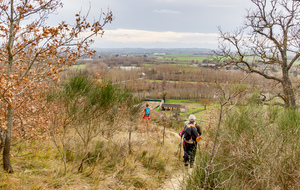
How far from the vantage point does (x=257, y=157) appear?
4.36m

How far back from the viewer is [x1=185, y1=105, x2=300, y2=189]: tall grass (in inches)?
149

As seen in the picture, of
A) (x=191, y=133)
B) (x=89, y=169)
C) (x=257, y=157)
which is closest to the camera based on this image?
(x=257, y=157)

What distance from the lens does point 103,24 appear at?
3.83m

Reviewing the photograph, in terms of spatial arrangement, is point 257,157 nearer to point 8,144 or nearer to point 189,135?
point 189,135

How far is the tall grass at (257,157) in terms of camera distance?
3.78 meters

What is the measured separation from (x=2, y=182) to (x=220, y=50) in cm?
927

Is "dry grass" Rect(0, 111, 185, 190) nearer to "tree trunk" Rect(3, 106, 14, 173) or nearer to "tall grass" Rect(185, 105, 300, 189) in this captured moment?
"tree trunk" Rect(3, 106, 14, 173)

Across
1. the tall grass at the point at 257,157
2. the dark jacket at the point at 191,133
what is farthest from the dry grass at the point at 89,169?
the tall grass at the point at 257,157

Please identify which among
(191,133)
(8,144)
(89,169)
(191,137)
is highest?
(8,144)

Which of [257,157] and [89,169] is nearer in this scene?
[257,157]

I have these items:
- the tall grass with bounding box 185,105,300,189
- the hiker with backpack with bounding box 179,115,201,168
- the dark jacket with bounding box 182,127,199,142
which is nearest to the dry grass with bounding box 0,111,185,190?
the hiker with backpack with bounding box 179,115,201,168

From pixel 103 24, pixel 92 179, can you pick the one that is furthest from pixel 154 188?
pixel 103 24

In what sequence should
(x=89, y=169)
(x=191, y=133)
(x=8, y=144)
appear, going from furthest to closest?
(x=191, y=133) < (x=89, y=169) < (x=8, y=144)

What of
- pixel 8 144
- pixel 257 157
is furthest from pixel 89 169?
pixel 257 157
